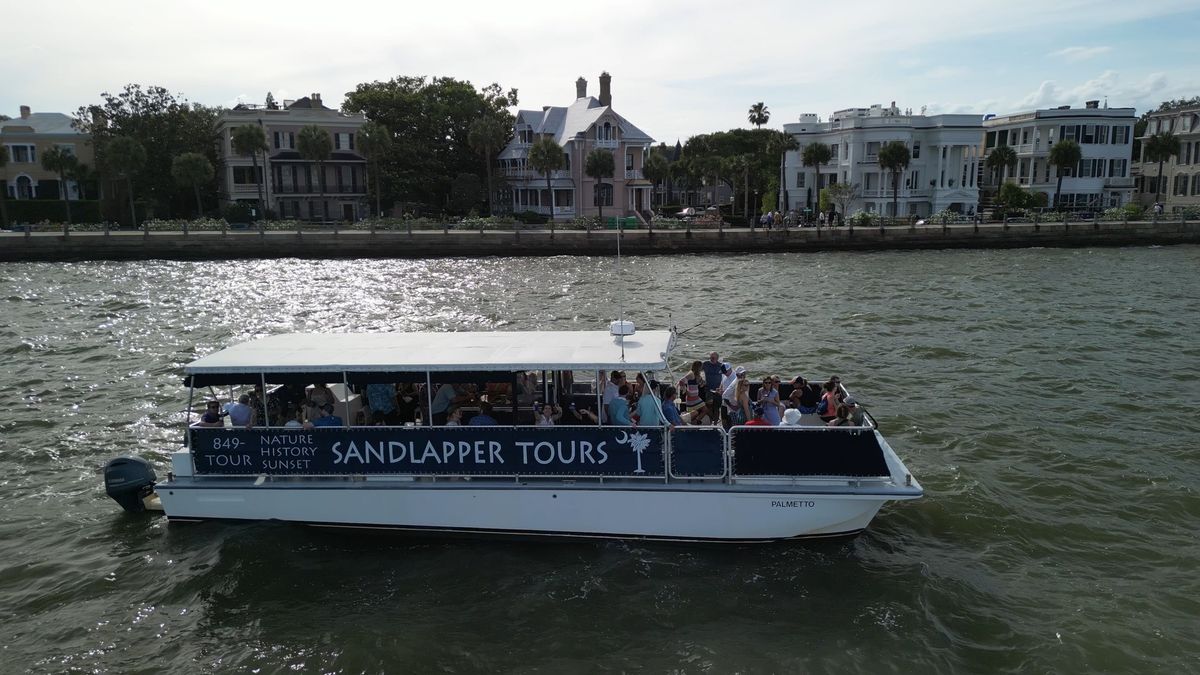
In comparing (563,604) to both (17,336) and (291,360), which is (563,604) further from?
(17,336)

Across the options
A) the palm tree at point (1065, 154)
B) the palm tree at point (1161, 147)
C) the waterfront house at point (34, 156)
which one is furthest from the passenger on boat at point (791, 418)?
the waterfront house at point (34, 156)

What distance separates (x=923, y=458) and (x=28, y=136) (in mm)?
79411

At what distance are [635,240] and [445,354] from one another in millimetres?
42279

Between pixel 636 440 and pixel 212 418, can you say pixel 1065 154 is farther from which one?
pixel 212 418

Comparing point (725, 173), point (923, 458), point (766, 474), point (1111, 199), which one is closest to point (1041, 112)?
point (1111, 199)

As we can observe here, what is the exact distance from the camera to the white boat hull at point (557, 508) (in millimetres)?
10758

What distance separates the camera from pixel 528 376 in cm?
1196

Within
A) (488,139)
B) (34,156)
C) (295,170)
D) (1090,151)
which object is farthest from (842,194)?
(34,156)

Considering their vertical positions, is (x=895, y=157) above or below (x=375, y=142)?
below

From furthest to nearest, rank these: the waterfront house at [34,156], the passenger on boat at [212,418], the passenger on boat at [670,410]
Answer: the waterfront house at [34,156]
the passenger on boat at [212,418]
the passenger on boat at [670,410]

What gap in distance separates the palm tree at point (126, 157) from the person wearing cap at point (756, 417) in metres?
63.6

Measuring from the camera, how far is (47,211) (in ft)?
217

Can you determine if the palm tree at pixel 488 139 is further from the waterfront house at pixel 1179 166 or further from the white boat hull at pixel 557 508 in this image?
the white boat hull at pixel 557 508

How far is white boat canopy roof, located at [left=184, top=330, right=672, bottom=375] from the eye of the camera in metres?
10.7
